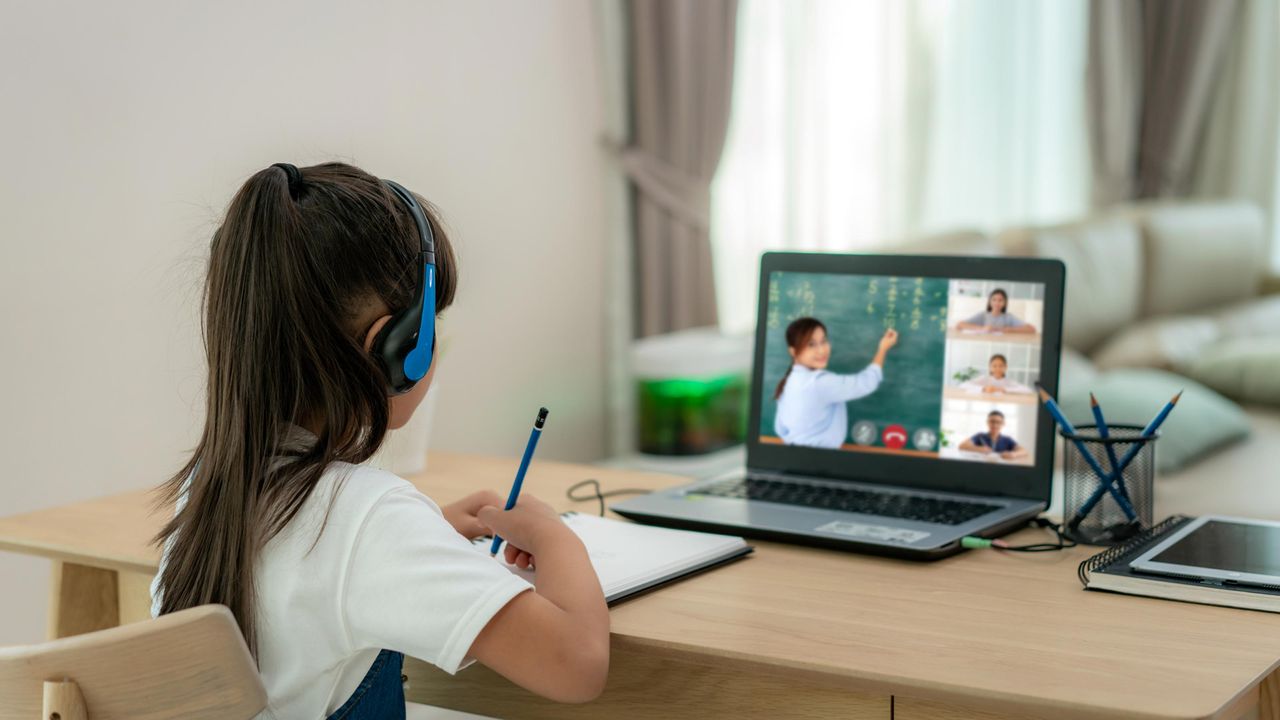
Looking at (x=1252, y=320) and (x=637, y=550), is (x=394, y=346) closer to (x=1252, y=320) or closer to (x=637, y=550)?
(x=637, y=550)

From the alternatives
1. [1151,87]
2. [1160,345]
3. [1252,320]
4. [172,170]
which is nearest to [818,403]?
[172,170]

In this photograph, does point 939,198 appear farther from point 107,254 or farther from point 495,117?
point 107,254

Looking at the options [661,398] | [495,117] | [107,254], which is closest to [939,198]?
[661,398]

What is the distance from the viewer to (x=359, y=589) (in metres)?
0.98

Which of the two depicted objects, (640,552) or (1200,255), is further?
(1200,255)

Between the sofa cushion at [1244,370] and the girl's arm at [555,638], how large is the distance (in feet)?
9.41

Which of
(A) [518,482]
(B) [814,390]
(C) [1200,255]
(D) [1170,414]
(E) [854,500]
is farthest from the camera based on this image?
(C) [1200,255]

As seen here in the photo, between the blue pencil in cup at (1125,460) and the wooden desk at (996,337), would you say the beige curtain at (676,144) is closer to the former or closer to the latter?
the wooden desk at (996,337)

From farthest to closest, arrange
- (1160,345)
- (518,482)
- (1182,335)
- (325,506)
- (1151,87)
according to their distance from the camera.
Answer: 1. (1151,87)
2. (1182,335)
3. (1160,345)
4. (518,482)
5. (325,506)

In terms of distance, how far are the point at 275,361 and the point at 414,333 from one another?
0.12 m

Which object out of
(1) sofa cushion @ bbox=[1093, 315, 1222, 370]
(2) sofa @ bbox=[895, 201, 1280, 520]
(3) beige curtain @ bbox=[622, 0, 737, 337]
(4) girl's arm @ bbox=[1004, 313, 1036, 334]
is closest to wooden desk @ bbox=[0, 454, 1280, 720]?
(4) girl's arm @ bbox=[1004, 313, 1036, 334]

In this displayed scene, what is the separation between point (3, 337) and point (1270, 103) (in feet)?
14.3

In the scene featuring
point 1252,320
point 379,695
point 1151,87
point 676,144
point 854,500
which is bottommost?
point 379,695

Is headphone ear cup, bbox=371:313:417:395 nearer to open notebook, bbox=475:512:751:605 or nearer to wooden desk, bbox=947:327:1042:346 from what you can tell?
open notebook, bbox=475:512:751:605
